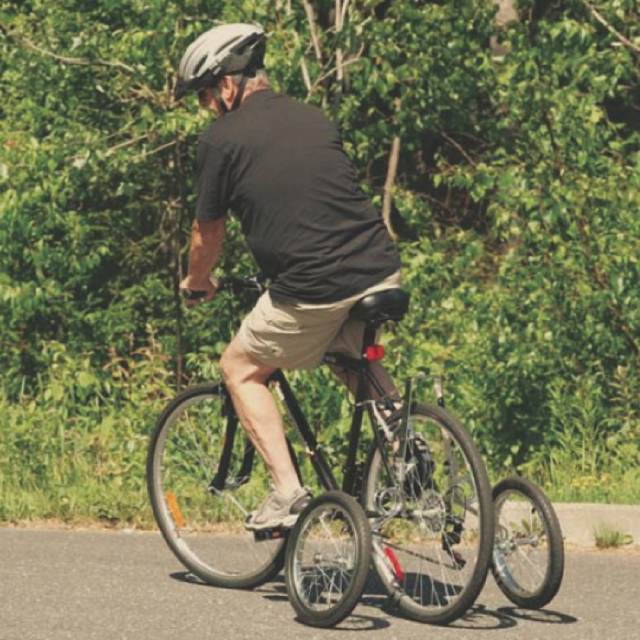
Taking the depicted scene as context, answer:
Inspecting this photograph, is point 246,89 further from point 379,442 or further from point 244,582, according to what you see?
point 244,582

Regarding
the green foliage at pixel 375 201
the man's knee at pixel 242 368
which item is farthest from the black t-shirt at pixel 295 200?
the green foliage at pixel 375 201

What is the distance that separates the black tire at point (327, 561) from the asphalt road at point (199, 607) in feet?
0.26

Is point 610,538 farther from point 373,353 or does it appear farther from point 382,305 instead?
point 382,305

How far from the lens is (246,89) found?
21.0 ft

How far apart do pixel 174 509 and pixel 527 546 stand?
5.58 ft

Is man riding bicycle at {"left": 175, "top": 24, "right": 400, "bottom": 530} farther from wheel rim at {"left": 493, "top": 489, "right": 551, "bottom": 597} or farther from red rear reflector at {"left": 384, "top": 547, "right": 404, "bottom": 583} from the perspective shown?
wheel rim at {"left": 493, "top": 489, "right": 551, "bottom": 597}

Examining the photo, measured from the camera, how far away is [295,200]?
6.21 metres

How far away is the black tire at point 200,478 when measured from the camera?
6.96m

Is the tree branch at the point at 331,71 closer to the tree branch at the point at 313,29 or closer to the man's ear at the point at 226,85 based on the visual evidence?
the tree branch at the point at 313,29

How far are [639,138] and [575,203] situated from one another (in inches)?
59.5

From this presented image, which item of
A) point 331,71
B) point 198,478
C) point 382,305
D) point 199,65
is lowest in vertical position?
point 198,478

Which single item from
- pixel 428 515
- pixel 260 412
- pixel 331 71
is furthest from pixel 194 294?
pixel 331 71

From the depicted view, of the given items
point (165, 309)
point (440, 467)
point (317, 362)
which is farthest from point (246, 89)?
point (165, 309)

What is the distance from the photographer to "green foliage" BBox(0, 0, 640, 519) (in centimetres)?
1028
